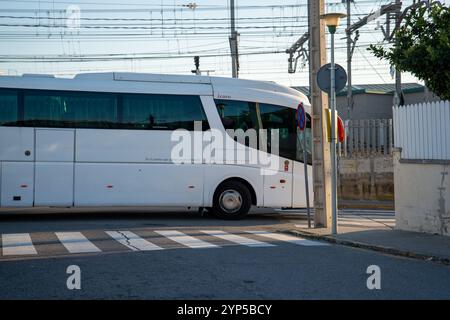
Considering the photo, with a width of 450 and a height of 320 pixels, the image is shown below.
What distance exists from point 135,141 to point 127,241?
5.51 metres

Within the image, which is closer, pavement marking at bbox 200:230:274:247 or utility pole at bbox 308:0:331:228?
pavement marking at bbox 200:230:274:247

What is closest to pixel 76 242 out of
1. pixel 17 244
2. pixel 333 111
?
pixel 17 244

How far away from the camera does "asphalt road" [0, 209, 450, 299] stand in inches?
297

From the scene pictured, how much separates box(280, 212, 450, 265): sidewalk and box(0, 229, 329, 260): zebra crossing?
493mm

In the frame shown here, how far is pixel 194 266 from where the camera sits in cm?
940

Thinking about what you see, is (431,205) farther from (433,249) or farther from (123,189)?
(123,189)

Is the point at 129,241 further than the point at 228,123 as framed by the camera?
No

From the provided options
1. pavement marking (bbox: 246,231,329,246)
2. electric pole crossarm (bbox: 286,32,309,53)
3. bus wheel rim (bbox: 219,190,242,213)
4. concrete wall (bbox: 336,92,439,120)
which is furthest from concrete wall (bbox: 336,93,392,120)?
pavement marking (bbox: 246,231,329,246)

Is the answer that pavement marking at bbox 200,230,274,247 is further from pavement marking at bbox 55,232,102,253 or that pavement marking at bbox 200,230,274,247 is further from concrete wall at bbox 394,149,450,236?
concrete wall at bbox 394,149,450,236

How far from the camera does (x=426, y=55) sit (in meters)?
11.8

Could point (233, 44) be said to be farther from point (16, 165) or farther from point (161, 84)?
point (16, 165)

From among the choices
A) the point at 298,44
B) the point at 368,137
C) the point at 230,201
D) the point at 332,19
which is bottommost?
the point at 230,201

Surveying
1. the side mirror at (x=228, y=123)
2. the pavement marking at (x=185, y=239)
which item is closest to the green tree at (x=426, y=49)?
the pavement marking at (x=185, y=239)
